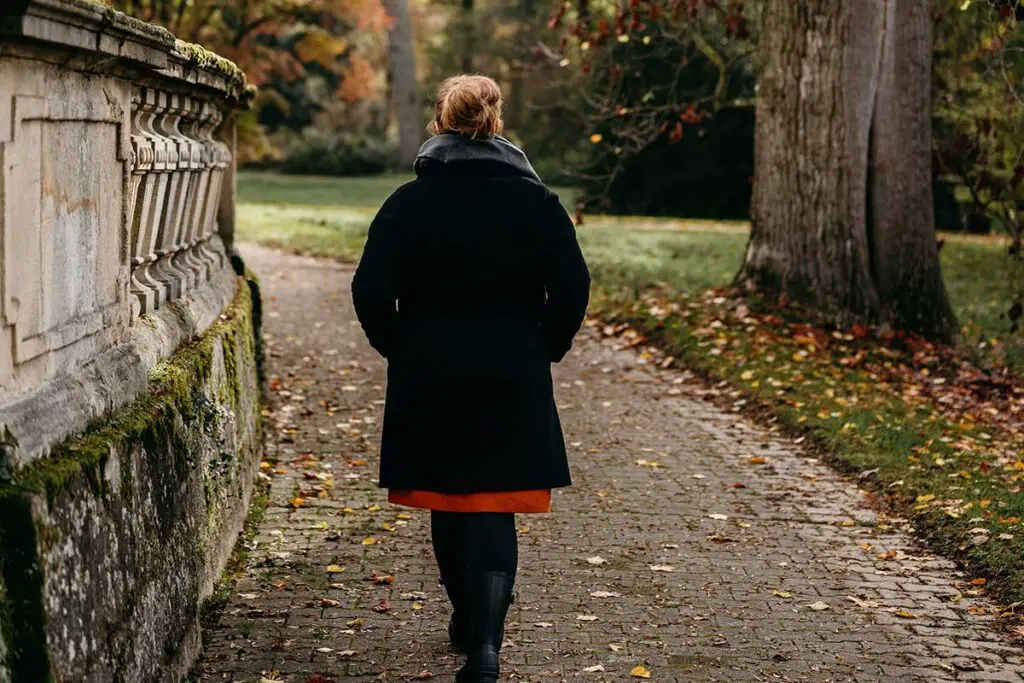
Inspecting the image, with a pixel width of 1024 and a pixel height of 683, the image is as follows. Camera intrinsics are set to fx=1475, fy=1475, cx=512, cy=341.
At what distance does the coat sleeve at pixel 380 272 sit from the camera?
14.8 feet

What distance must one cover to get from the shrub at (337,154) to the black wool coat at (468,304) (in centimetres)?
3983

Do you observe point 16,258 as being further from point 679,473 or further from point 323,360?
point 323,360

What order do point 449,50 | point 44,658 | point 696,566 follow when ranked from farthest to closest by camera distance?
point 449,50, point 696,566, point 44,658

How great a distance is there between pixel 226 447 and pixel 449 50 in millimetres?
42077

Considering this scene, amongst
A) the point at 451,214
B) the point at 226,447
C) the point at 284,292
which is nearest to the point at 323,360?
the point at 284,292

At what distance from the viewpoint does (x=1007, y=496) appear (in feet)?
24.3

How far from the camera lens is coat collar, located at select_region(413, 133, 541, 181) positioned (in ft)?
14.8

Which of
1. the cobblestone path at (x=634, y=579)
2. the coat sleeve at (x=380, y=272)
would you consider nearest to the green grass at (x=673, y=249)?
the cobblestone path at (x=634, y=579)

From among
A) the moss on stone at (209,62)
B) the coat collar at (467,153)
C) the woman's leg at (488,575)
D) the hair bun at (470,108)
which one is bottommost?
the woman's leg at (488,575)

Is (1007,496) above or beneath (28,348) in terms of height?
beneath

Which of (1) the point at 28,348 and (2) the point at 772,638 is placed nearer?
(1) the point at 28,348

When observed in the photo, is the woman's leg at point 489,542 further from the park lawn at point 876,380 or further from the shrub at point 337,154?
the shrub at point 337,154

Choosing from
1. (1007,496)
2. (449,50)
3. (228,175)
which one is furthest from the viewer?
(449,50)

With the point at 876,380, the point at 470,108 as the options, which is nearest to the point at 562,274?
the point at 470,108
